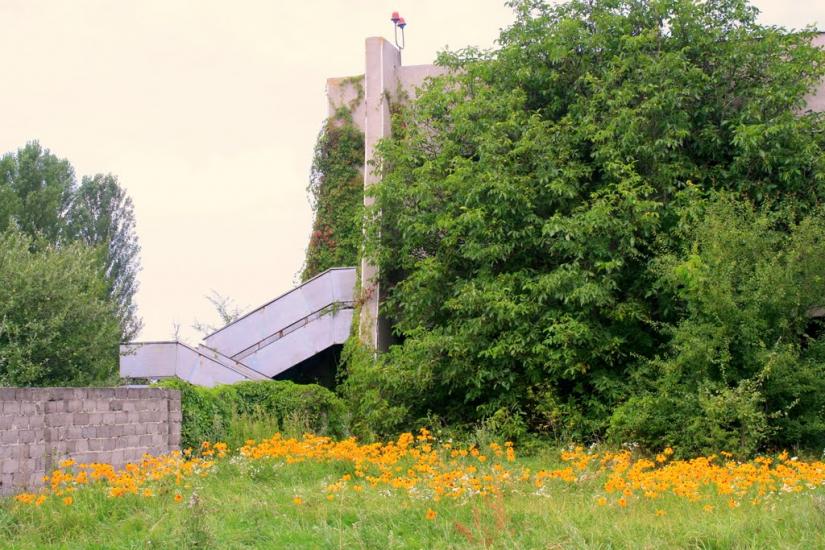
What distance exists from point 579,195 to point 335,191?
7.14m

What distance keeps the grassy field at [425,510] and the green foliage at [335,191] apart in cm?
1179

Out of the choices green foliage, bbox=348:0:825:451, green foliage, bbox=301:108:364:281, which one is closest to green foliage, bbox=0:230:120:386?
green foliage, bbox=301:108:364:281

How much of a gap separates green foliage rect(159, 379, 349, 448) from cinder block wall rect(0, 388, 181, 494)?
514 mm

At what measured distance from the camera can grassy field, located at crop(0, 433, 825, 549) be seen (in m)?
7.13

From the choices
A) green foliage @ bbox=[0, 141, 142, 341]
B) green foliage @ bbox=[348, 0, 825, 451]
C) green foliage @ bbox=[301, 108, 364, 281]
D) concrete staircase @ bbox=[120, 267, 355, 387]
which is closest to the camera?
green foliage @ bbox=[348, 0, 825, 451]

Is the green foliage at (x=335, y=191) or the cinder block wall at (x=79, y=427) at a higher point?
the green foliage at (x=335, y=191)

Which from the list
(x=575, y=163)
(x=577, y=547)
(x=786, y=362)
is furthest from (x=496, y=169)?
(x=577, y=547)

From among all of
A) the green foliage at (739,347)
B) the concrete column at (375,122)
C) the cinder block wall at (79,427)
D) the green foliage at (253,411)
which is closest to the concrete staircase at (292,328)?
the concrete column at (375,122)

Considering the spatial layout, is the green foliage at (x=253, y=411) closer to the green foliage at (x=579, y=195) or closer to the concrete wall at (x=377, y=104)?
the green foliage at (x=579, y=195)

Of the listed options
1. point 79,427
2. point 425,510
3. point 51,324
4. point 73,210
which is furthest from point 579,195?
point 73,210

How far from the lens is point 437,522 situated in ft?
25.4

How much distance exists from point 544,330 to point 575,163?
130 inches

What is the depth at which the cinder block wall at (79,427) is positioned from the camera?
10750 mm

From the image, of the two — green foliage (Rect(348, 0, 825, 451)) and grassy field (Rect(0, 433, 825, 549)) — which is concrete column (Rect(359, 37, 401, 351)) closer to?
green foliage (Rect(348, 0, 825, 451))
